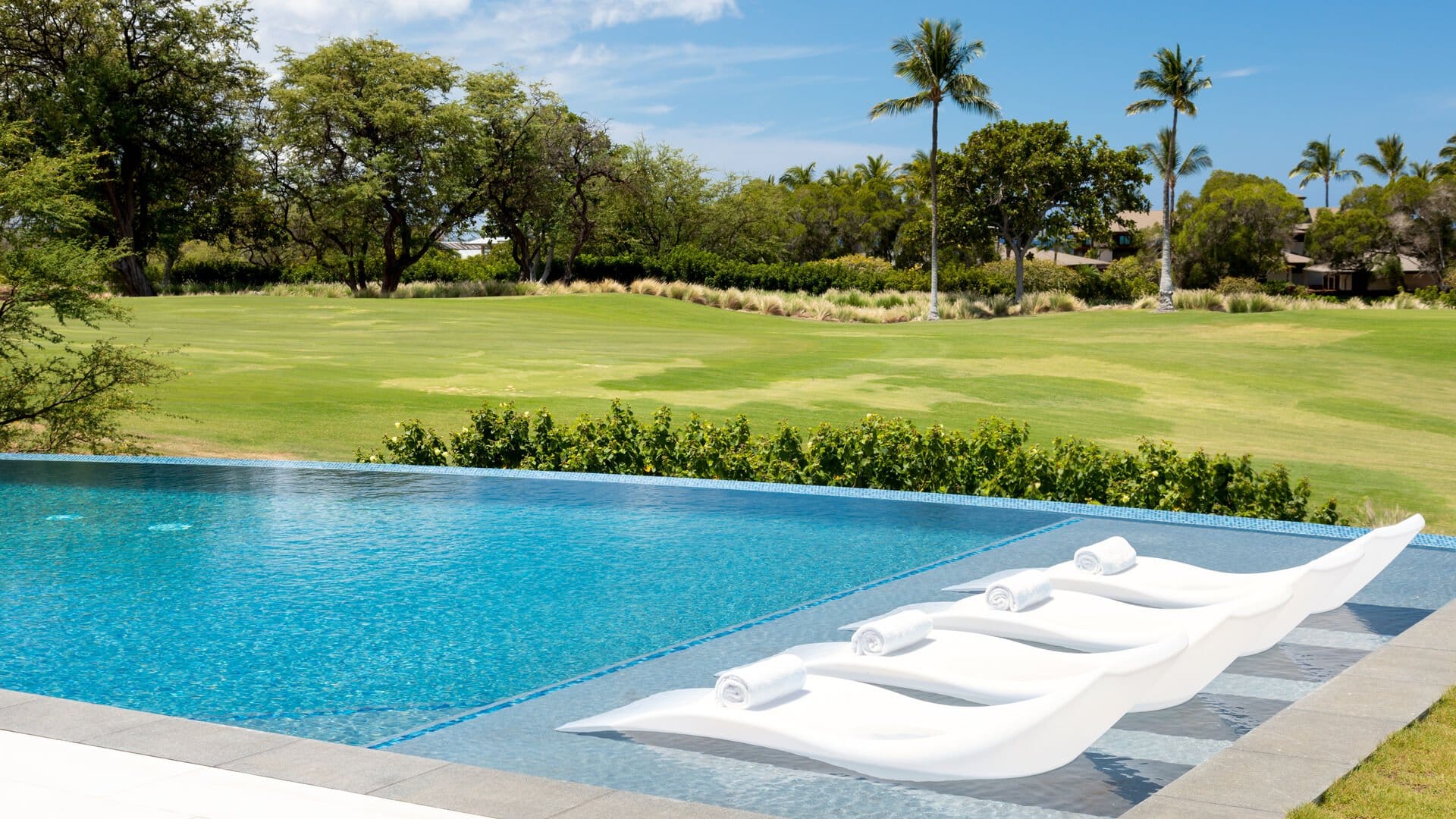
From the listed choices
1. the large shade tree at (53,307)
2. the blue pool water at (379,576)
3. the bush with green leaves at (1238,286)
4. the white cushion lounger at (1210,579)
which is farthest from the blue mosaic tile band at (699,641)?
the bush with green leaves at (1238,286)

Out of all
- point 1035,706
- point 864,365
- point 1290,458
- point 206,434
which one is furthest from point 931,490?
point 864,365

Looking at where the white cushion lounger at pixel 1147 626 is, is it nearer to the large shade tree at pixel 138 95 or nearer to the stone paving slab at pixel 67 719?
the stone paving slab at pixel 67 719

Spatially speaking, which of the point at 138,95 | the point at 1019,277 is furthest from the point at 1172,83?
the point at 138,95

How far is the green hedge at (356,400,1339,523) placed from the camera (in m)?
9.54

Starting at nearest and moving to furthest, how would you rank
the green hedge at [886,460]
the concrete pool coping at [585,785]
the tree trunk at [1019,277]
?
the concrete pool coping at [585,785] → the green hedge at [886,460] → the tree trunk at [1019,277]

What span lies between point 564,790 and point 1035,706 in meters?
1.45

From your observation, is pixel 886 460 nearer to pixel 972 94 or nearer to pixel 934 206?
pixel 972 94

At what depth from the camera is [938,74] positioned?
145ft

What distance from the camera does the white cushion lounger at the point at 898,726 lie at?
362cm

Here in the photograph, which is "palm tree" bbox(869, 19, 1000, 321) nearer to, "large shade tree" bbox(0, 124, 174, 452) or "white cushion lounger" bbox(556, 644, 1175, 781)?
"large shade tree" bbox(0, 124, 174, 452)

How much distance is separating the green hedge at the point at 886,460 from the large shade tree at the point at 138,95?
32.0m

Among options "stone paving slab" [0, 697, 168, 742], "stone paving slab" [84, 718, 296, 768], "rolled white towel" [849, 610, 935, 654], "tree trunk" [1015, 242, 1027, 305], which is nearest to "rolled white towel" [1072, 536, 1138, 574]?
"rolled white towel" [849, 610, 935, 654]

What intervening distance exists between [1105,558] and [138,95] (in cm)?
4220

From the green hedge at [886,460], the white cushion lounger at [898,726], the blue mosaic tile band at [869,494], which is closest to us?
the white cushion lounger at [898,726]
